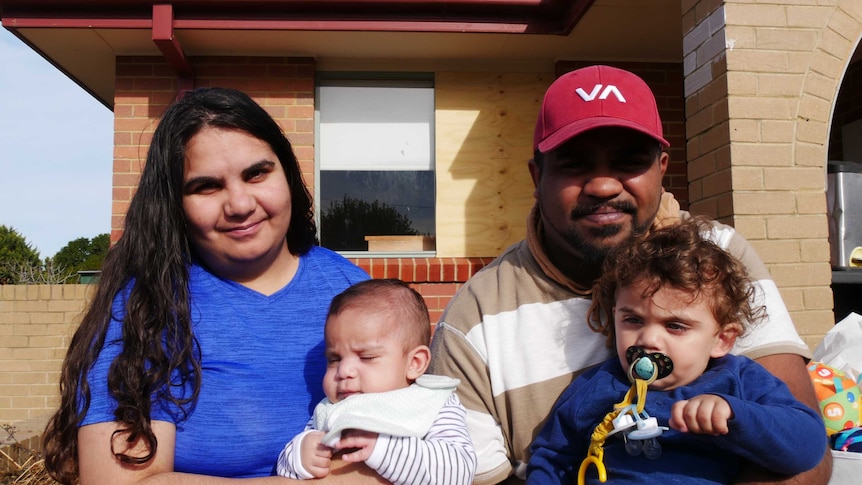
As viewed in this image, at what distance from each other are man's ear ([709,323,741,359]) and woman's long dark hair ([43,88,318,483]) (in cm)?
153

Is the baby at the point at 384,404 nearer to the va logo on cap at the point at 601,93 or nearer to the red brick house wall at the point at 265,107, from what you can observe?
the va logo on cap at the point at 601,93

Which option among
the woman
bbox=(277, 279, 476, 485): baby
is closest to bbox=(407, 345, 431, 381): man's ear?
bbox=(277, 279, 476, 485): baby

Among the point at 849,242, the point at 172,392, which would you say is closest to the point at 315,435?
the point at 172,392

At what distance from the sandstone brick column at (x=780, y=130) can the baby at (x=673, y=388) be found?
193 cm

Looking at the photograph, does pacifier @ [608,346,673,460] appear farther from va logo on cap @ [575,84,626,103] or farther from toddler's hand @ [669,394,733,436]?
va logo on cap @ [575,84,626,103]

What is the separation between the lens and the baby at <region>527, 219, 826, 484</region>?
1.75 m

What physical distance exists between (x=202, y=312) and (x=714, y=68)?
10.6 feet

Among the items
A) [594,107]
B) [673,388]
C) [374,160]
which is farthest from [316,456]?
[374,160]

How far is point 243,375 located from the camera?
2.05m

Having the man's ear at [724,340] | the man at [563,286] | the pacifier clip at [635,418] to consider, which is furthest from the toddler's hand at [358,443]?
the man's ear at [724,340]

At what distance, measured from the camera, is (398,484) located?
1.94 m

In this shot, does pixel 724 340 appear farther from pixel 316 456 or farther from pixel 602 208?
pixel 316 456

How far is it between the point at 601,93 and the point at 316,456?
1.47m

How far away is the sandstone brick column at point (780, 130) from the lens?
372cm
